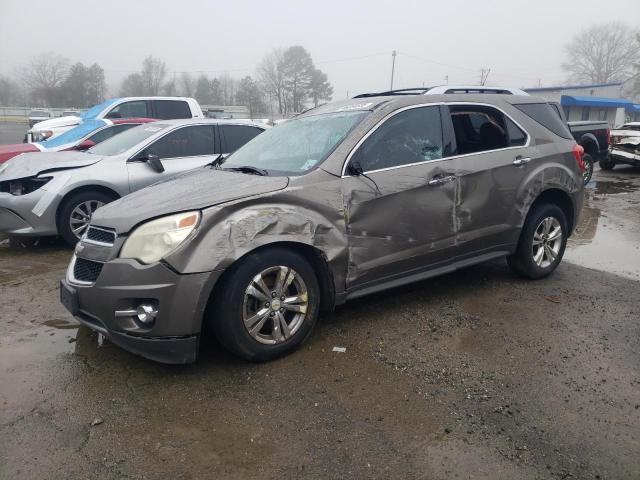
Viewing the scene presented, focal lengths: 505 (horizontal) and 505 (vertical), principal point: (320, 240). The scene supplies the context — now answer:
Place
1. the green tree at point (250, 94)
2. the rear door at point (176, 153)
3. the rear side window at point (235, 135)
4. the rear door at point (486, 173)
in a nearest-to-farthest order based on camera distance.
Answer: the rear door at point (486, 173) < the rear door at point (176, 153) < the rear side window at point (235, 135) < the green tree at point (250, 94)

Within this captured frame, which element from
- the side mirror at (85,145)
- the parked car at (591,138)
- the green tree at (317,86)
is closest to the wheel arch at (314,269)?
the side mirror at (85,145)

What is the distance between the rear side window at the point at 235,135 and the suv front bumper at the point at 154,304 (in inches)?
171

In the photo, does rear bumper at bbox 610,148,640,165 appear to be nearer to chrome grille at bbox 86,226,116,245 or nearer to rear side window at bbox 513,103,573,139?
rear side window at bbox 513,103,573,139

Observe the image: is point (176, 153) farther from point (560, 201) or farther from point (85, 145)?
point (560, 201)

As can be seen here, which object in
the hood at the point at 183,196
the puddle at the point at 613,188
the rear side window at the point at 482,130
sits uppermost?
the rear side window at the point at 482,130

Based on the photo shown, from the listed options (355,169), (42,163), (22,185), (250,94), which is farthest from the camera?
(250,94)

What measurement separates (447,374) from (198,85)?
76.8 metres

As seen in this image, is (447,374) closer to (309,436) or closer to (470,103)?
(309,436)

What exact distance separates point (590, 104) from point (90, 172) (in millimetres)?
42633

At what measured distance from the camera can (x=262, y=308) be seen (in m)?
3.25

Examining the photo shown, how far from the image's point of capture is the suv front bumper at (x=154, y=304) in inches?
116

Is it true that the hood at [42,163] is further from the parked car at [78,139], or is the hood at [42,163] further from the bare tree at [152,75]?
the bare tree at [152,75]

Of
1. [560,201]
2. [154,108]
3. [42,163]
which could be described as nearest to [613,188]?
[560,201]

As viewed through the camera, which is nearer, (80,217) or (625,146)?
(80,217)
